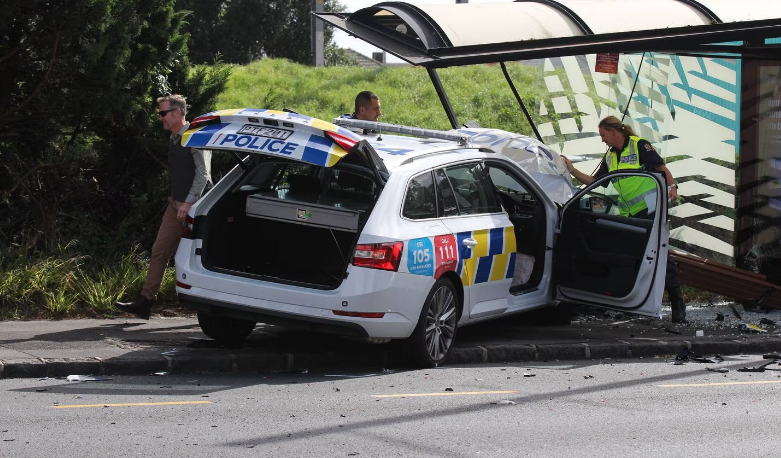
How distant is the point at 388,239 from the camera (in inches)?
325

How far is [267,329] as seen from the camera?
10039mm

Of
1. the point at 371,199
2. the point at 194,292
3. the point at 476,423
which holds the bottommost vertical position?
the point at 476,423

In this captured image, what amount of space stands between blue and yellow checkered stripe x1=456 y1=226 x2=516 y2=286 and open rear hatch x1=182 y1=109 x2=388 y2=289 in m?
0.88

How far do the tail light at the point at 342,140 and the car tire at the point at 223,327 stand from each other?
185 cm

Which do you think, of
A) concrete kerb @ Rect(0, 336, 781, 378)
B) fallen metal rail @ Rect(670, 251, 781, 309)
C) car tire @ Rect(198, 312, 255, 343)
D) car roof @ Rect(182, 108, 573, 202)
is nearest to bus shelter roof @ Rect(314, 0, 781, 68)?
car roof @ Rect(182, 108, 573, 202)

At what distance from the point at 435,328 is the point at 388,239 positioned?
3.14 ft

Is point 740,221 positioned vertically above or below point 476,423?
above

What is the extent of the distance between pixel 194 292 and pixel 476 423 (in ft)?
8.65

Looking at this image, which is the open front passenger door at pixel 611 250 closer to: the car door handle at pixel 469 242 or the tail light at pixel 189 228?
the car door handle at pixel 469 242

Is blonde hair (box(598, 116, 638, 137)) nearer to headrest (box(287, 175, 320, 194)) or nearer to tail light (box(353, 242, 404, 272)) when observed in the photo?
headrest (box(287, 175, 320, 194))

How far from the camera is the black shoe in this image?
10086 millimetres

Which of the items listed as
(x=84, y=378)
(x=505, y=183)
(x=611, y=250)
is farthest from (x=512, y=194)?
(x=84, y=378)

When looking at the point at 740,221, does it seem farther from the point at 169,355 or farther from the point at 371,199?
the point at 169,355

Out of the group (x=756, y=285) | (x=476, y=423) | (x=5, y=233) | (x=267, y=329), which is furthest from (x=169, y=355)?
(x=756, y=285)
